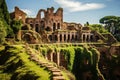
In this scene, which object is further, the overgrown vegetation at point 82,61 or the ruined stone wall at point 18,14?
the ruined stone wall at point 18,14

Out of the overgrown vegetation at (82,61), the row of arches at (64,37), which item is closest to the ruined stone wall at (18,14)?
the row of arches at (64,37)

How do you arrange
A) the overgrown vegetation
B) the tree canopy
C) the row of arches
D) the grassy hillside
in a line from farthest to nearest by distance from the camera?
1. the tree canopy
2. the row of arches
3. the overgrown vegetation
4. the grassy hillside

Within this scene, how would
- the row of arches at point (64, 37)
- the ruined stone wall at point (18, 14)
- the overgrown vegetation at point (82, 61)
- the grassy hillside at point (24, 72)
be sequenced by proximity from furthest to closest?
the ruined stone wall at point (18, 14)
the row of arches at point (64, 37)
the overgrown vegetation at point (82, 61)
the grassy hillside at point (24, 72)

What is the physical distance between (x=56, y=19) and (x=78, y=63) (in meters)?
25.9

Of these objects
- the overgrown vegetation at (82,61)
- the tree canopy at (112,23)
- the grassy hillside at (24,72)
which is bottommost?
the overgrown vegetation at (82,61)

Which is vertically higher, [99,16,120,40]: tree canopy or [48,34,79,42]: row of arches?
[99,16,120,40]: tree canopy

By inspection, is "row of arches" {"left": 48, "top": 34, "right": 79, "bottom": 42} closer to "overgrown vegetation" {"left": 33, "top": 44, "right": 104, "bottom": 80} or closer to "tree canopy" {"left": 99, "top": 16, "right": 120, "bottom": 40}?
"overgrown vegetation" {"left": 33, "top": 44, "right": 104, "bottom": 80}

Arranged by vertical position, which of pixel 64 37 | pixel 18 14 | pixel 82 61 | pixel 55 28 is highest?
pixel 18 14

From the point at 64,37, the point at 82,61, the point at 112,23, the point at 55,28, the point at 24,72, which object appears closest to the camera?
the point at 24,72

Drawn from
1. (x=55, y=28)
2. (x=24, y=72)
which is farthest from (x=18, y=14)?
(x=24, y=72)

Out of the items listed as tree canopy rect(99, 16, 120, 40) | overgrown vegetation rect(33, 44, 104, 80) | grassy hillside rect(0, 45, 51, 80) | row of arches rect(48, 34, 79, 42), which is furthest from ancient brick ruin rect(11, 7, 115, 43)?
grassy hillside rect(0, 45, 51, 80)

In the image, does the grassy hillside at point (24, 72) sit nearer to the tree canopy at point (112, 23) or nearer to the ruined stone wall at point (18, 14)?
the ruined stone wall at point (18, 14)

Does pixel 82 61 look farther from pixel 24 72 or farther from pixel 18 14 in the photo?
pixel 24 72

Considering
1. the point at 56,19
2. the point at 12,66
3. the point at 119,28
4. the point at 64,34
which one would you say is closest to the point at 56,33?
the point at 64,34
